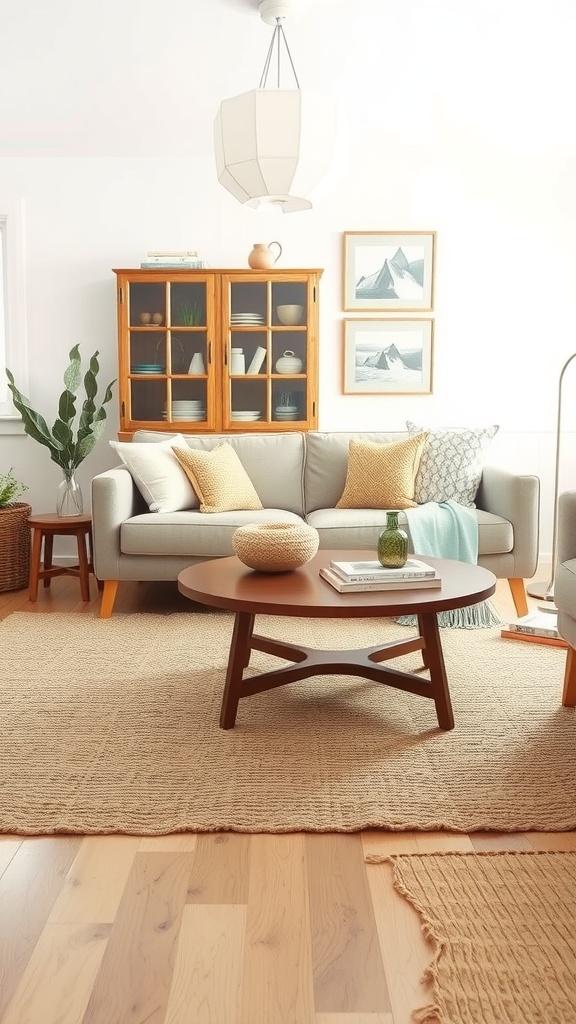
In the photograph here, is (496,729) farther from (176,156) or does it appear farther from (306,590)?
(176,156)

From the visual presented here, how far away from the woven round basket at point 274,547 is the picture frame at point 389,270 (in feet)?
8.36

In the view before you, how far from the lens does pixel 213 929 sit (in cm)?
150

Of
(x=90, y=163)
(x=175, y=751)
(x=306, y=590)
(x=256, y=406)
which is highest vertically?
(x=90, y=163)

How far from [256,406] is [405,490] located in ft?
3.38

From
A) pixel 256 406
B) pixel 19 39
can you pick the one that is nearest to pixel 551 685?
pixel 256 406

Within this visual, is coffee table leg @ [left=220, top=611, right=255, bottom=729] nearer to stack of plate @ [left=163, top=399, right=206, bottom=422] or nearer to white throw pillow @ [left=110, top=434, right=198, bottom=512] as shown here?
white throw pillow @ [left=110, top=434, right=198, bottom=512]

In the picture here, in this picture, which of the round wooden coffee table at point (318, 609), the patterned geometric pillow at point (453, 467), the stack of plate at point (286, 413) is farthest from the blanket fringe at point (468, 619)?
the stack of plate at point (286, 413)

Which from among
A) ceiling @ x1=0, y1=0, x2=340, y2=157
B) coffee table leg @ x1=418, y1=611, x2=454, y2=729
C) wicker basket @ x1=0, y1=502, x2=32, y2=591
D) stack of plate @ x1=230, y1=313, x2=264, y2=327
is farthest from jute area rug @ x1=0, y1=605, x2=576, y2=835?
ceiling @ x1=0, y1=0, x2=340, y2=157

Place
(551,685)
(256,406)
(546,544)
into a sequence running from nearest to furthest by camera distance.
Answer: (551,685), (256,406), (546,544)

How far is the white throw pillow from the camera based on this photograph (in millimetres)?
3934

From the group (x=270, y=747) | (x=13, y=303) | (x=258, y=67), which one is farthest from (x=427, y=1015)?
(x=13, y=303)

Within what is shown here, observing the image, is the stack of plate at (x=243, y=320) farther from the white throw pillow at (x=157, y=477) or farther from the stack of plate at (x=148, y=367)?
the white throw pillow at (x=157, y=477)

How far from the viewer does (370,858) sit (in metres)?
1.73

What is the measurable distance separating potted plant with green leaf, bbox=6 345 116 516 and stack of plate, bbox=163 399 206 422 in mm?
343
